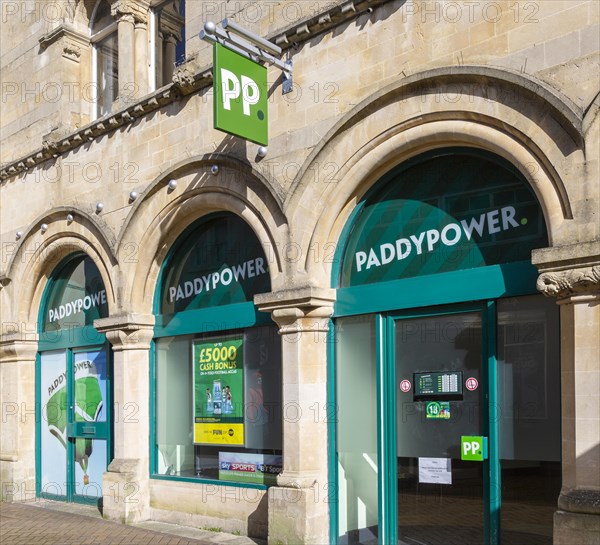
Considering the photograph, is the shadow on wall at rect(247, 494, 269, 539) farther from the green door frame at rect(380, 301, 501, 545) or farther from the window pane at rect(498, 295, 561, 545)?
the window pane at rect(498, 295, 561, 545)

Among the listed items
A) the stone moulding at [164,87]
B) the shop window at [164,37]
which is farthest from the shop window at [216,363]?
the shop window at [164,37]

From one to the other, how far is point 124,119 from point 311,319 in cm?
422

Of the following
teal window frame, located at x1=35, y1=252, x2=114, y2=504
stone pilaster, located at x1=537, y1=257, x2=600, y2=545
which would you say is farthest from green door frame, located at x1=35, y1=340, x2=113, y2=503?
stone pilaster, located at x1=537, y1=257, x2=600, y2=545

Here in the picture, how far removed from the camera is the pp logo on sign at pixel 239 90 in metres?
8.16

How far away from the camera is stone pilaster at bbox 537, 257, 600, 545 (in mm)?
5949

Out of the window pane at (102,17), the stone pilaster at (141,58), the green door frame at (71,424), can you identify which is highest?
the window pane at (102,17)

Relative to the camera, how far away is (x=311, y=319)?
27.2 feet

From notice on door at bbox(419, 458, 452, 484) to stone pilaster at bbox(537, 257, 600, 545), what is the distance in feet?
4.21

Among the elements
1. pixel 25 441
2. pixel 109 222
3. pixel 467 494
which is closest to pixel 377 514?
pixel 467 494

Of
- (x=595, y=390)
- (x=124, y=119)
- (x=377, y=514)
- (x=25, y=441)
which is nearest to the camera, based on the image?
(x=595, y=390)

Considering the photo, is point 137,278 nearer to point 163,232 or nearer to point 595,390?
point 163,232

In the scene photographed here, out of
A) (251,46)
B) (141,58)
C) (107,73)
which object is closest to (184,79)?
(251,46)

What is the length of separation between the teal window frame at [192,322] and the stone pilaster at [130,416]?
76 millimetres

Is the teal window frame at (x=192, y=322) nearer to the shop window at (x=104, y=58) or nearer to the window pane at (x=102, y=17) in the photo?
the shop window at (x=104, y=58)
